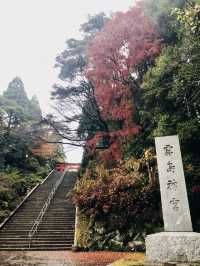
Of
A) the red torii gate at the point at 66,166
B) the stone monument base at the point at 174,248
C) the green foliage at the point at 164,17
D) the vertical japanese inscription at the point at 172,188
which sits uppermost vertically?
the green foliage at the point at 164,17

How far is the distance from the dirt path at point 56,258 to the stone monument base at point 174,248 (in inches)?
110

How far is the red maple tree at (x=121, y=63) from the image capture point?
55.3 ft

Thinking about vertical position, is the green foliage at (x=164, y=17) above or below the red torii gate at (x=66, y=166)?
above

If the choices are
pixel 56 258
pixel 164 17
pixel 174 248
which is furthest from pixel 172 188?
pixel 164 17

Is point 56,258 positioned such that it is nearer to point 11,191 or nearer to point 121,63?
point 11,191

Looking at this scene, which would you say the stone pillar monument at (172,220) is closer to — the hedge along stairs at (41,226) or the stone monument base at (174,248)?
the stone monument base at (174,248)

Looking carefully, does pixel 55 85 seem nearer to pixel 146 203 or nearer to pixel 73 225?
pixel 73 225

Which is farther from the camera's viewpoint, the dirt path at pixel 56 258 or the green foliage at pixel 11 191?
the green foliage at pixel 11 191

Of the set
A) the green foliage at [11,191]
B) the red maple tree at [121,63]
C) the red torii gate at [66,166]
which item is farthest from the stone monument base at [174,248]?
the red torii gate at [66,166]

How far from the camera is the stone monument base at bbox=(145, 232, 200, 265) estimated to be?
6.66 meters

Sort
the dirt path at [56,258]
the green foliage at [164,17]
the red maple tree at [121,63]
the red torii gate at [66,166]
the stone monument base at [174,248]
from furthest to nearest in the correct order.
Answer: the red torii gate at [66,166] → the red maple tree at [121,63] → the green foliage at [164,17] → the dirt path at [56,258] → the stone monument base at [174,248]

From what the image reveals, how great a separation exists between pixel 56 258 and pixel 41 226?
4639 millimetres

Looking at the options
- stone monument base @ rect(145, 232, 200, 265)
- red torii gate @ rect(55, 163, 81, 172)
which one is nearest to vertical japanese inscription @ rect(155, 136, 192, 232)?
stone monument base @ rect(145, 232, 200, 265)

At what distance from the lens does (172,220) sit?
752 centimetres
